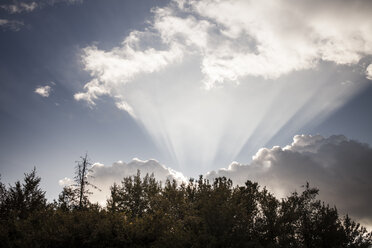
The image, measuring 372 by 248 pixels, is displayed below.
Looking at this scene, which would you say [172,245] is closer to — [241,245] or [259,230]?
[241,245]

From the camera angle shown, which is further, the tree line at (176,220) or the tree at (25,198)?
the tree at (25,198)

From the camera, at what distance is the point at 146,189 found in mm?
25484

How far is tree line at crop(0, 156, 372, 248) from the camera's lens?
11.8m

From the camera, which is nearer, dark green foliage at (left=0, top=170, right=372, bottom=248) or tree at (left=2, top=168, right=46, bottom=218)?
dark green foliage at (left=0, top=170, right=372, bottom=248)

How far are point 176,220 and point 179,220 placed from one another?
11.0 ft

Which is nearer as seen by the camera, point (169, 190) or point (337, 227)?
point (169, 190)

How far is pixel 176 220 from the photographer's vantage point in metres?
16.5

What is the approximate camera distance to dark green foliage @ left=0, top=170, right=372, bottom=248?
1180 cm

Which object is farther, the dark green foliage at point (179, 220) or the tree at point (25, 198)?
the tree at point (25, 198)

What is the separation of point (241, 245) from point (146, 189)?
1601cm

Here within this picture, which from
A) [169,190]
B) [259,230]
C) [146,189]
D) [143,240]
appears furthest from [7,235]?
[259,230]

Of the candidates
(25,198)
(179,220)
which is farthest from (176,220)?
(25,198)

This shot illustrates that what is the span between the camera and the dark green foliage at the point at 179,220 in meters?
11.8

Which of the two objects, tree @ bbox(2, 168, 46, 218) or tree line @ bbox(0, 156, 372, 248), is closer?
tree line @ bbox(0, 156, 372, 248)
